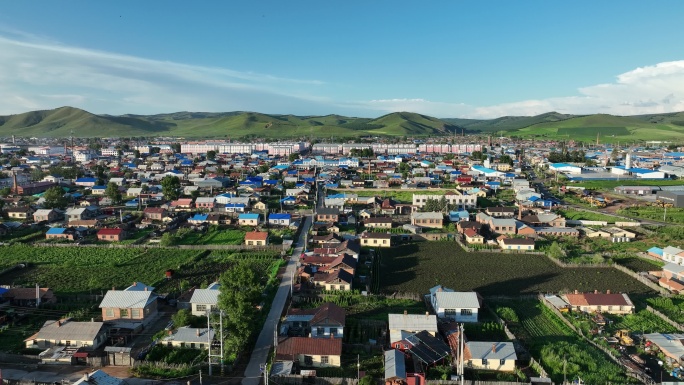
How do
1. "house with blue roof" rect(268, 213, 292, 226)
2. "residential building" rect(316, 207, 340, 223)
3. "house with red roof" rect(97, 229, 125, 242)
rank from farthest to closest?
"residential building" rect(316, 207, 340, 223)
"house with blue roof" rect(268, 213, 292, 226)
"house with red roof" rect(97, 229, 125, 242)

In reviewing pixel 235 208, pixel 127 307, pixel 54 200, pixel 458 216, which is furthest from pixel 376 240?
pixel 54 200

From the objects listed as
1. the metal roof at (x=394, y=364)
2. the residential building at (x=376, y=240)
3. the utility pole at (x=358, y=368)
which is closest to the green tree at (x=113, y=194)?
the residential building at (x=376, y=240)

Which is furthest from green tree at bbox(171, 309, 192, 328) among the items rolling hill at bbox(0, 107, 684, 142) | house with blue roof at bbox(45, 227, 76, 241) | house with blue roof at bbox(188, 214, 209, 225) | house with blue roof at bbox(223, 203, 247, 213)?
rolling hill at bbox(0, 107, 684, 142)

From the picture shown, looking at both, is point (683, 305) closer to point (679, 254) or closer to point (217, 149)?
point (679, 254)

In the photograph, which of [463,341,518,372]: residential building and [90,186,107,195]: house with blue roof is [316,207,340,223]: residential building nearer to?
[463,341,518,372]: residential building

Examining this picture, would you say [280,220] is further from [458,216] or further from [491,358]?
[491,358]

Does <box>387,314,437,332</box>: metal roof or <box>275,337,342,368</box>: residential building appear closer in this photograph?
<box>275,337,342,368</box>: residential building
